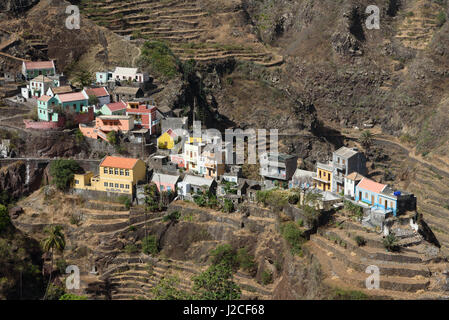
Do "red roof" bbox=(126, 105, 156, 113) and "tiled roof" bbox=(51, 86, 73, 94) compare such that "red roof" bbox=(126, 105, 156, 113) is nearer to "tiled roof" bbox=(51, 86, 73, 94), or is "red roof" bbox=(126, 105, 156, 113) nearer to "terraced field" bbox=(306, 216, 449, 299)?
"tiled roof" bbox=(51, 86, 73, 94)

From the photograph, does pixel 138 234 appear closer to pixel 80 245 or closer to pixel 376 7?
pixel 80 245

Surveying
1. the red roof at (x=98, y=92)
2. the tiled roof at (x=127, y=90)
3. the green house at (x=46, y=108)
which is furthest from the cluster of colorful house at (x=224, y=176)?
the tiled roof at (x=127, y=90)

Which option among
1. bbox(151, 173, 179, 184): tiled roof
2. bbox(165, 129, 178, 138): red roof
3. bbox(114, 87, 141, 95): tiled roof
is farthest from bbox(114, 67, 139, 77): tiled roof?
bbox(151, 173, 179, 184): tiled roof

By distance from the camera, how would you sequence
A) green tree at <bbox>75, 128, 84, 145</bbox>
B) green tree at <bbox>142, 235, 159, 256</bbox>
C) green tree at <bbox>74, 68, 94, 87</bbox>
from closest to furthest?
green tree at <bbox>142, 235, 159, 256</bbox>, green tree at <bbox>75, 128, 84, 145</bbox>, green tree at <bbox>74, 68, 94, 87</bbox>

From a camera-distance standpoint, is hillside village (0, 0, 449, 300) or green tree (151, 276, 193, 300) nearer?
green tree (151, 276, 193, 300)

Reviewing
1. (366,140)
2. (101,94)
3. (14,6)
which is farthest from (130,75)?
(366,140)

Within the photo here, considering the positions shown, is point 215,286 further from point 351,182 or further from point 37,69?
point 37,69
